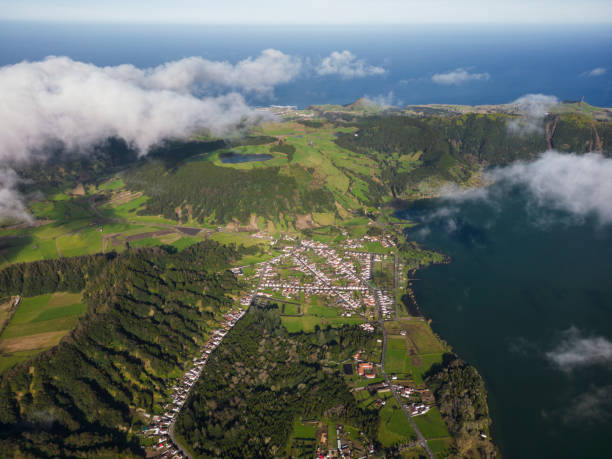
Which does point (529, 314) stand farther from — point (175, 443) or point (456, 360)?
point (175, 443)

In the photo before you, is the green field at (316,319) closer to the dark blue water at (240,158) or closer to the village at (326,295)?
the village at (326,295)

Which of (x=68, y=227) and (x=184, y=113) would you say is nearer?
(x=68, y=227)

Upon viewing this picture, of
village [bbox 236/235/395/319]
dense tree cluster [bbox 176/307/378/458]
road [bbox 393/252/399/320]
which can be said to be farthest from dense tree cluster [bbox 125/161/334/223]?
dense tree cluster [bbox 176/307/378/458]

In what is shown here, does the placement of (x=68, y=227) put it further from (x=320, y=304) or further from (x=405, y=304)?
(x=405, y=304)

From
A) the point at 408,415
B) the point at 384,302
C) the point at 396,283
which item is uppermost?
the point at 396,283

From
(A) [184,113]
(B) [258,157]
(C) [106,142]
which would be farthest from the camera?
(A) [184,113]

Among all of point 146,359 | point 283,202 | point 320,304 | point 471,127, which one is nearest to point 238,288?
point 320,304

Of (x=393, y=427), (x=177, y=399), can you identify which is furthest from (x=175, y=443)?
(x=393, y=427)
